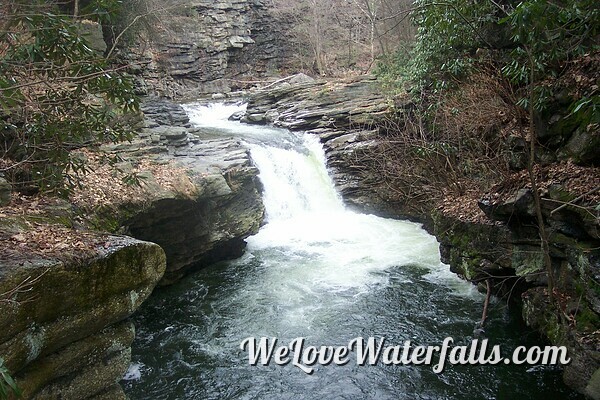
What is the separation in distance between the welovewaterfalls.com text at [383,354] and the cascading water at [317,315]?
132 mm

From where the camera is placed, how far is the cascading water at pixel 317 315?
20.2 ft

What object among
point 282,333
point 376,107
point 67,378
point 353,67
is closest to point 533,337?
point 282,333

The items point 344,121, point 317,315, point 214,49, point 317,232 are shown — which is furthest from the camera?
point 214,49

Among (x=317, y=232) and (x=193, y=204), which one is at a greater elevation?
(x=193, y=204)

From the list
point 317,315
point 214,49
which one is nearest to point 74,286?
point 317,315

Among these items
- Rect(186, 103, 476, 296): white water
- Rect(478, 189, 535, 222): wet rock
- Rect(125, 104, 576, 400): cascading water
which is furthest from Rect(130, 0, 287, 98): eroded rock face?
Rect(478, 189, 535, 222): wet rock

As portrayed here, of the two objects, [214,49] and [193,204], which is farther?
[214,49]

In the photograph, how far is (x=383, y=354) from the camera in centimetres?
690

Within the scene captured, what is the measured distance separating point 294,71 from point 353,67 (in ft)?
13.6

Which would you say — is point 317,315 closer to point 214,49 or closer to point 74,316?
point 74,316

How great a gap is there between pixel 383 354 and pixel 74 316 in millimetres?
4589

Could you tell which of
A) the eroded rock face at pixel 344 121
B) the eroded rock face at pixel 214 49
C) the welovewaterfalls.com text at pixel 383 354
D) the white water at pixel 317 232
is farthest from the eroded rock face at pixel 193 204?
the eroded rock face at pixel 214 49

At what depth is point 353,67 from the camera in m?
29.0

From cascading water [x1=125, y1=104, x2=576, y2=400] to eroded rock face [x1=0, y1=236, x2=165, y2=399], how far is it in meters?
1.57
